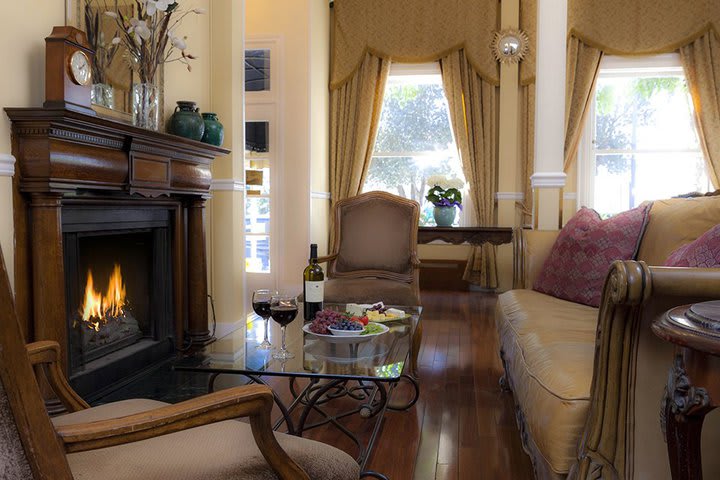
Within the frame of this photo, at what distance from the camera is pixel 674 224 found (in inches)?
96.7

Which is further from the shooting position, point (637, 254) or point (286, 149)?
point (286, 149)

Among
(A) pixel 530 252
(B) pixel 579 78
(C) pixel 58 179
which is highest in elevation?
(B) pixel 579 78

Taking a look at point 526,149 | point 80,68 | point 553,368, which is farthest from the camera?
point 526,149

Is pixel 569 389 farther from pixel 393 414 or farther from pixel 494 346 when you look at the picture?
pixel 494 346

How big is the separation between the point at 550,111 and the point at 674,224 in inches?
62.1

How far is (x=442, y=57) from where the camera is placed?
6.07 meters

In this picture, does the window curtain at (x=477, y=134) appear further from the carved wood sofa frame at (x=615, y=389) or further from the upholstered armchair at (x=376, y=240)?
the carved wood sofa frame at (x=615, y=389)

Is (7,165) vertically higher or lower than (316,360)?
higher

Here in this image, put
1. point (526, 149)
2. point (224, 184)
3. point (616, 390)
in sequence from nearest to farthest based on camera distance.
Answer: point (616, 390) < point (224, 184) < point (526, 149)

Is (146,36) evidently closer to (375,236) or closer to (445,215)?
(375,236)

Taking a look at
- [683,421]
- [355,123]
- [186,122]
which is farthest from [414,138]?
[683,421]

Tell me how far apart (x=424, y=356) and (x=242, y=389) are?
2.64m

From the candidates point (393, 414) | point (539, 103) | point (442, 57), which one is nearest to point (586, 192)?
point (442, 57)

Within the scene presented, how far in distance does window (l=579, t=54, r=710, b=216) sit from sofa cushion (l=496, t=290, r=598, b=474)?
3753mm
